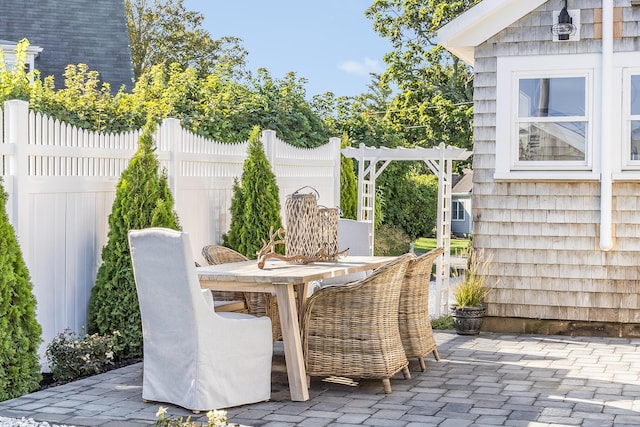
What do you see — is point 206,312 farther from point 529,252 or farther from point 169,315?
point 529,252

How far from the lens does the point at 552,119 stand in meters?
8.39

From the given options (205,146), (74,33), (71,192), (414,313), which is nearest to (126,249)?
(71,192)

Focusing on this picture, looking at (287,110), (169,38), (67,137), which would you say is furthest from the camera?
(169,38)

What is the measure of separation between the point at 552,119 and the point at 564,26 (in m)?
0.83

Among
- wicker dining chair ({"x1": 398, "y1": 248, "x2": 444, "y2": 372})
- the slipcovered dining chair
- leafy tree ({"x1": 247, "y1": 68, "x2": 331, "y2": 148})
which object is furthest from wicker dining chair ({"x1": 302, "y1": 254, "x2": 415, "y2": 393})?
leafy tree ({"x1": 247, "y1": 68, "x2": 331, "y2": 148})

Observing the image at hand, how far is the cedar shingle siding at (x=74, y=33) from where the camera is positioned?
63.4ft

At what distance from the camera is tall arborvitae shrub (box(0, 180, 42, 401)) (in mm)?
5484

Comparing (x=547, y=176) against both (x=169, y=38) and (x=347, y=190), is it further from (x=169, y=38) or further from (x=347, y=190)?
(x=169, y=38)

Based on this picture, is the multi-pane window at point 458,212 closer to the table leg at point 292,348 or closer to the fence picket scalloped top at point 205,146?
the fence picket scalloped top at point 205,146

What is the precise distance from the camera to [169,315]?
533 centimetres

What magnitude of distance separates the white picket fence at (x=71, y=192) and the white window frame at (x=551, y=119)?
2.64m

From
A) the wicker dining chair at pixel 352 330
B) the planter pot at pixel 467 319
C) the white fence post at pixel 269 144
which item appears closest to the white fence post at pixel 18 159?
the wicker dining chair at pixel 352 330

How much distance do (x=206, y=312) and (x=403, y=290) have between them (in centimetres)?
182

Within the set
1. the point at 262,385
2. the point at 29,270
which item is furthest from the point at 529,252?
the point at 29,270
